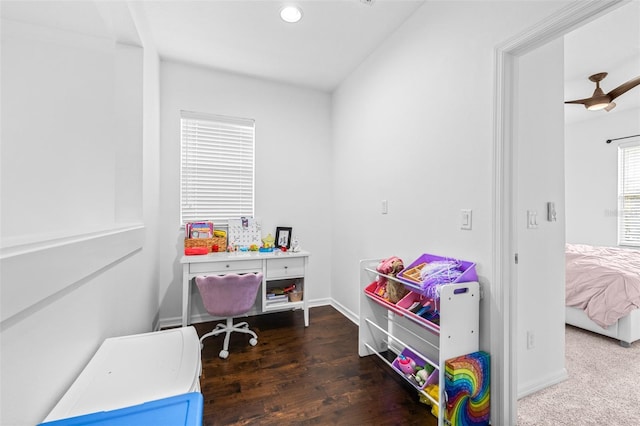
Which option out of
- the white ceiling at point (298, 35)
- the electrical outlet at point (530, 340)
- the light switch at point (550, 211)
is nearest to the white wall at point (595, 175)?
the white ceiling at point (298, 35)

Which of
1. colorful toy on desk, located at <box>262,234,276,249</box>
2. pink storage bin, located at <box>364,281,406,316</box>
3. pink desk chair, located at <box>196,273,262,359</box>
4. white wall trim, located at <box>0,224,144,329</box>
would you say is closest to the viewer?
white wall trim, located at <box>0,224,144,329</box>

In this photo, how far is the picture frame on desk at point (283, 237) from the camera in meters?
3.18

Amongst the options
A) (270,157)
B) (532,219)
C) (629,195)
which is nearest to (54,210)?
(532,219)

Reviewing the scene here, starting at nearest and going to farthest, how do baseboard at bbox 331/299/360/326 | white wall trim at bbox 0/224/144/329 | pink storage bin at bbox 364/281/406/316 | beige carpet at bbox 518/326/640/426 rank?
1. white wall trim at bbox 0/224/144/329
2. beige carpet at bbox 518/326/640/426
3. pink storage bin at bbox 364/281/406/316
4. baseboard at bbox 331/299/360/326

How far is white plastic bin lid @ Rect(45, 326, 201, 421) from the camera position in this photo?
842 millimetres

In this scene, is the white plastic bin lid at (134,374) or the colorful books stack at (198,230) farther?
the colorful books stack at (198,230)

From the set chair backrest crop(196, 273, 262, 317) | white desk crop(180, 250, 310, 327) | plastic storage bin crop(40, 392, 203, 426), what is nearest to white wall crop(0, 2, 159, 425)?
plastic storage bin crop(40, 392, 203, 426)

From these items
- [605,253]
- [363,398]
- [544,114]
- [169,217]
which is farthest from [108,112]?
[605,253]

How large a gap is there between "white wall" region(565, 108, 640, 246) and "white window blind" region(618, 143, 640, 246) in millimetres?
52

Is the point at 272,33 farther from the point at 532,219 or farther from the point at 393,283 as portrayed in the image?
the point at 532,219

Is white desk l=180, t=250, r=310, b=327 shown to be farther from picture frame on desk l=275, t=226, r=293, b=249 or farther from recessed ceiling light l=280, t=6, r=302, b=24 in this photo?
recessed ceiling light l=280, t=6, r=302, b=24

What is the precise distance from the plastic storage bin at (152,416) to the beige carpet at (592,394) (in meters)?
1.81

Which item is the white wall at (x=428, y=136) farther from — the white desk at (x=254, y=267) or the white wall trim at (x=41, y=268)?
the white wall trim at (x=41, y=268)

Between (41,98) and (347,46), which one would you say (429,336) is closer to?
(41,98)
